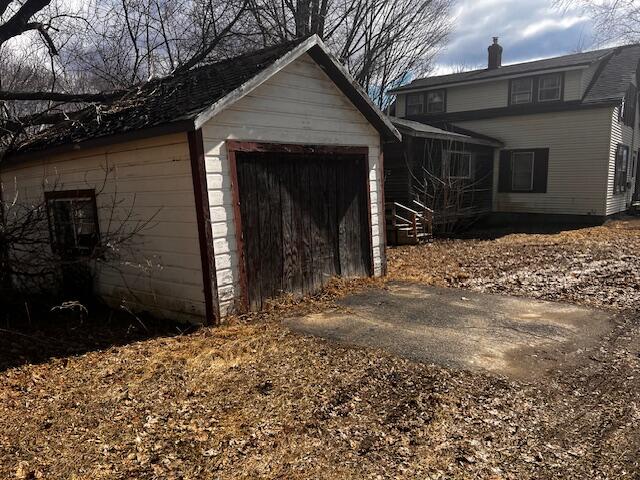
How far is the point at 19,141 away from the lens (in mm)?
9141

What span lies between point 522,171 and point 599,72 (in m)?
5.13

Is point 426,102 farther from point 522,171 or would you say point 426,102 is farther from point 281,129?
point 281,129

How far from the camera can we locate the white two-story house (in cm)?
1751

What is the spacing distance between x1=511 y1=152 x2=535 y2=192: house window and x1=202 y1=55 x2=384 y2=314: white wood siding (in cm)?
1251

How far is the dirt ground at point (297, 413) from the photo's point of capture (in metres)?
3.24

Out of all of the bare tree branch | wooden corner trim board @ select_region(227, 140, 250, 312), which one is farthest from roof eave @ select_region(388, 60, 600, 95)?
the bare tree branch

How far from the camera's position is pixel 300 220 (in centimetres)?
778

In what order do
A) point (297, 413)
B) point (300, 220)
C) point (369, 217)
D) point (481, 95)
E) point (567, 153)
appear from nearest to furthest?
point (297, 413) → point (300, 220) → point (369, 217) → point (567, 153) → point (481, 95)

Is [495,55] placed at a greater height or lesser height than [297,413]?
greater

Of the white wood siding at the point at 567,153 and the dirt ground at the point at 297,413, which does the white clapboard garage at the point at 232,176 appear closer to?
the dirt ground at the point at 297,413

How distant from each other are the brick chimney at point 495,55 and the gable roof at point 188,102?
1633 cm

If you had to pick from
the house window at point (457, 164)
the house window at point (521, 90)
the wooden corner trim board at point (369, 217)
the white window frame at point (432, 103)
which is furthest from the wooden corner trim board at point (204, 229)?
the white window frame at point (432, 103)

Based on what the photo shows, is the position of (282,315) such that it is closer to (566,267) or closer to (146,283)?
(146,283)

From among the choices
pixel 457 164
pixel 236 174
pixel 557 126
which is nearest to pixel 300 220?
pixel 236 174
